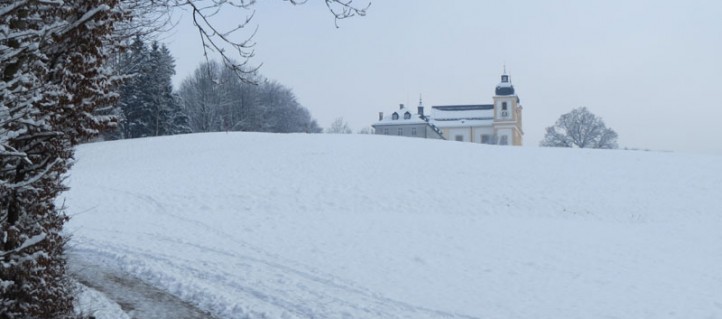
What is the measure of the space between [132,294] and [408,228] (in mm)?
9692

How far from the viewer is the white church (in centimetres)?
9125

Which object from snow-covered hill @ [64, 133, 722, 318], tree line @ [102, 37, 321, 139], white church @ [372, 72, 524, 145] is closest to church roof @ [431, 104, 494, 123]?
white church @ [372, 72, 524, 145]

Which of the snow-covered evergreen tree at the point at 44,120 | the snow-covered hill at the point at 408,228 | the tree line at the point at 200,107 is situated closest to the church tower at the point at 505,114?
the tree line at the point at 200,107

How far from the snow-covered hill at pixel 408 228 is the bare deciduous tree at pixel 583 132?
4879 centimetres

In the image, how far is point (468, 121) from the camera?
101 m

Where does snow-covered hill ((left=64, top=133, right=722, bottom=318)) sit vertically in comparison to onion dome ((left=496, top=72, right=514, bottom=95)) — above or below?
below

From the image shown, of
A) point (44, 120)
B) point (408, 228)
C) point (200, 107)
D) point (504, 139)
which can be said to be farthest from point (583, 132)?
point (44, 120)

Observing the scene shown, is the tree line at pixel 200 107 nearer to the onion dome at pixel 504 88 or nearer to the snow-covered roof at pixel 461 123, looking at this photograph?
the snow-covered roof at pixel 461 123

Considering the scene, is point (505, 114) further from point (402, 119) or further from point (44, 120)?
point (44, 120)

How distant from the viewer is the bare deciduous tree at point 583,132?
85188 millimetres

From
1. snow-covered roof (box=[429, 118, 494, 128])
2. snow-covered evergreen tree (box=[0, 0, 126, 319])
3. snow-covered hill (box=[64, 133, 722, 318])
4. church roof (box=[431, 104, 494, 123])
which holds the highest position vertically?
church roof (box=[431, 104, 494, 123])

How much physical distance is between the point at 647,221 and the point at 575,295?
1172 centimetres

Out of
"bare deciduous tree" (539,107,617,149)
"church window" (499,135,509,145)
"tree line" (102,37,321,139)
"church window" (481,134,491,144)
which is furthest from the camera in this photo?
"church window" (481,134,491,144)

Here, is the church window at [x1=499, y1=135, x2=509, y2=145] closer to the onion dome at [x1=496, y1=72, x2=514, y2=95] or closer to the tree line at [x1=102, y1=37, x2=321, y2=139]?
the onion dome at [x1=496, y1=72, x2=514, y2=95]
